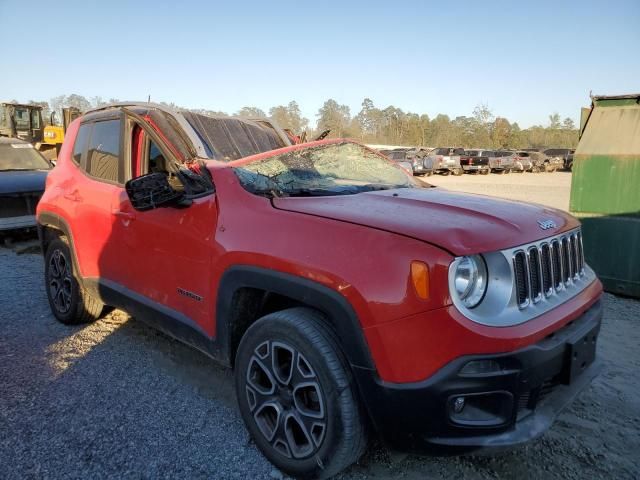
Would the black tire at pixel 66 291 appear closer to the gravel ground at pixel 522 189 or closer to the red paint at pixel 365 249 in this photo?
the red paint at pixel 365 249

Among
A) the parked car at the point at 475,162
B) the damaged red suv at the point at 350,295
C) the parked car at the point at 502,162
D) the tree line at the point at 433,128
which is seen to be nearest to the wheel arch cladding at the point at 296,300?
the damaged red suv at the point at 350,295

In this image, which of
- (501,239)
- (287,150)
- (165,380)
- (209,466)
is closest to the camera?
(501,239)

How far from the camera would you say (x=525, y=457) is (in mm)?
2592

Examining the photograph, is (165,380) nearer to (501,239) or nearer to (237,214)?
(237,214)

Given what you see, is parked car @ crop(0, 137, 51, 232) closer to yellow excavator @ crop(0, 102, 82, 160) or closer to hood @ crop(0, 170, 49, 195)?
hood @ crop(0, 170, 49, 195)

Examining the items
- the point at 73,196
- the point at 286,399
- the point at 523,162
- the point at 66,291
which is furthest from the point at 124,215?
the point at 523,162

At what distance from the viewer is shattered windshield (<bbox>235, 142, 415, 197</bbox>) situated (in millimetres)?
2854

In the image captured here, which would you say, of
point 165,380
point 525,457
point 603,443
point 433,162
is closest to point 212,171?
point 165,380

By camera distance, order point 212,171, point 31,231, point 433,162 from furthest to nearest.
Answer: point 433,162, point 31,231, point 212,171

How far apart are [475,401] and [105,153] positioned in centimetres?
334

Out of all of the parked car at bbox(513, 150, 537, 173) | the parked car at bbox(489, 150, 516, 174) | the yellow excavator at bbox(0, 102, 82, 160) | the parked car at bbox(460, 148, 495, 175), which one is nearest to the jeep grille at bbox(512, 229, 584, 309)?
the yellow excavator at bbox(0, 102, 82, 160)

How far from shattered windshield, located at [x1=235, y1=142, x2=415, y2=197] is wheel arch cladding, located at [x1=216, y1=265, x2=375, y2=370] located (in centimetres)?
51

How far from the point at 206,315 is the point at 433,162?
26.4 m

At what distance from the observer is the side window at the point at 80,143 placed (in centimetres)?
426
